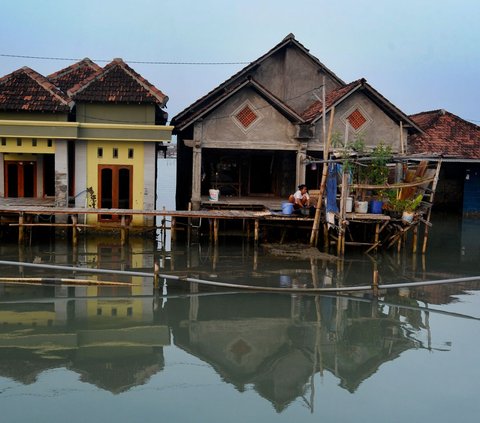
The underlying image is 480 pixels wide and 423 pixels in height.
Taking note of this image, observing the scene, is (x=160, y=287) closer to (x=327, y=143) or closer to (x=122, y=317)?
(x=122, y=317)

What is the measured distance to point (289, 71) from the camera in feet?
67.5

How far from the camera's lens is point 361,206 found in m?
15.3

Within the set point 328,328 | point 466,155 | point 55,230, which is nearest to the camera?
point 328,328

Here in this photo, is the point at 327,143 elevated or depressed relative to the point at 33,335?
elevated

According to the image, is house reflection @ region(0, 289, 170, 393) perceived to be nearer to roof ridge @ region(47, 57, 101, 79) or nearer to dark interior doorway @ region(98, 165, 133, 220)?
dark interior doorway @ region(98, 165, 133, 220)

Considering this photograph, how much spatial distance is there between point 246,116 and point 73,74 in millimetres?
6921

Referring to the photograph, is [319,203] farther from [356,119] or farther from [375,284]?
[375,284]

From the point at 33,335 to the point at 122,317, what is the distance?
153 cm

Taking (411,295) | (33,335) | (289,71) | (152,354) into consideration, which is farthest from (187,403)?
(289,71)

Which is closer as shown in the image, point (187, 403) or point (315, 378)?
point (187, 403)

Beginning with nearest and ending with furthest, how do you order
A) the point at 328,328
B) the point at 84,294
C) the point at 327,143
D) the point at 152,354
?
the point at 152,354, the point at 328,328, the point at 84,294, the point at 327,143

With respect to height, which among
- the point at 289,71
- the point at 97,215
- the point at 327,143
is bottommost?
the point at 97,215

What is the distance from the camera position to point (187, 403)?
6754 millimetres

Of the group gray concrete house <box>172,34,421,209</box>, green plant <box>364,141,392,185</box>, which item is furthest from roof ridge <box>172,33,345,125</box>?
green plant <box>364,141,392,185</box>
